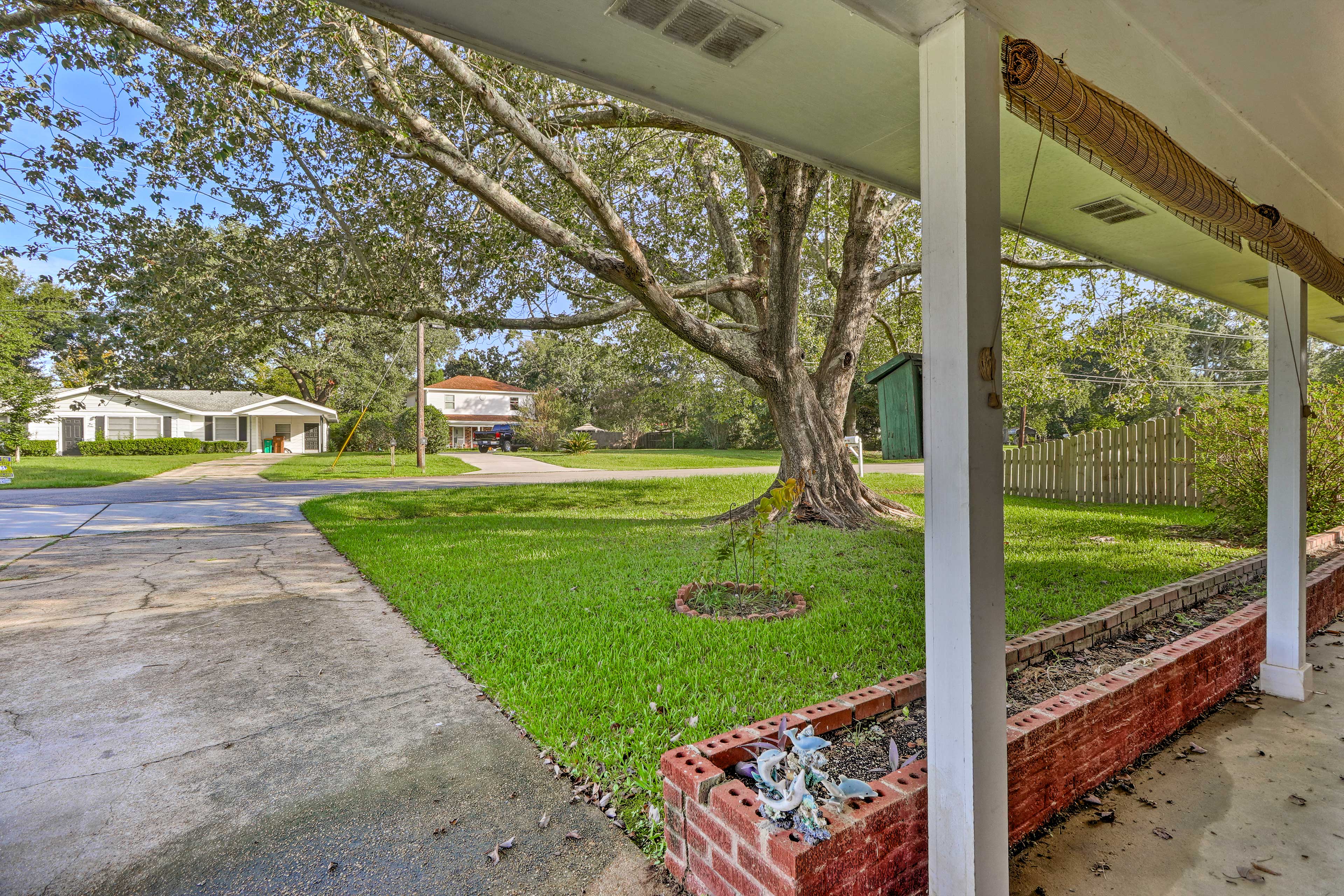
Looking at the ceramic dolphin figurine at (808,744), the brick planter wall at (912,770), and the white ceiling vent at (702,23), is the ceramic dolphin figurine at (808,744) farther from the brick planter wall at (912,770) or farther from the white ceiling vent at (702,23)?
the white ceiling vent at (702,23)

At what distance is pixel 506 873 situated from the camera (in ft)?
6.01

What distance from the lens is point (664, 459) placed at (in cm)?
2589

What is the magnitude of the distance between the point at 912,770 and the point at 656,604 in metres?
2.86

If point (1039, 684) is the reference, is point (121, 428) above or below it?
above

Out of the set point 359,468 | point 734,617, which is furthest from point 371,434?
point 734,617

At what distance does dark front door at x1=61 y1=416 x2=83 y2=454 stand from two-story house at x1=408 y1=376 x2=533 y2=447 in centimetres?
1527

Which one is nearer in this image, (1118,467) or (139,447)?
(1118,467)

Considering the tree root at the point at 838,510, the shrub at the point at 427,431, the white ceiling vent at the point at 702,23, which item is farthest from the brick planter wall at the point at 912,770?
the shrub at the point at 427,431

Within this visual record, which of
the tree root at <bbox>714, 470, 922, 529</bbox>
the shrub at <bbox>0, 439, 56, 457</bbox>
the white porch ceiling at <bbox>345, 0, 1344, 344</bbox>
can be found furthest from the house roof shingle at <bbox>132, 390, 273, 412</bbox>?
the white porch ceiling at <bbox>345, 0, 1344, 344</bbox>

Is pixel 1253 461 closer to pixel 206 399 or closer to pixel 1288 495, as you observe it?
pixel 1288 495

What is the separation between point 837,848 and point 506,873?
983 millimetres

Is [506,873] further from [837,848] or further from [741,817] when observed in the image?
[837,848]

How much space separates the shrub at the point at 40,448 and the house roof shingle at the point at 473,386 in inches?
660

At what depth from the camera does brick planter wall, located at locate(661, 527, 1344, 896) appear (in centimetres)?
154
